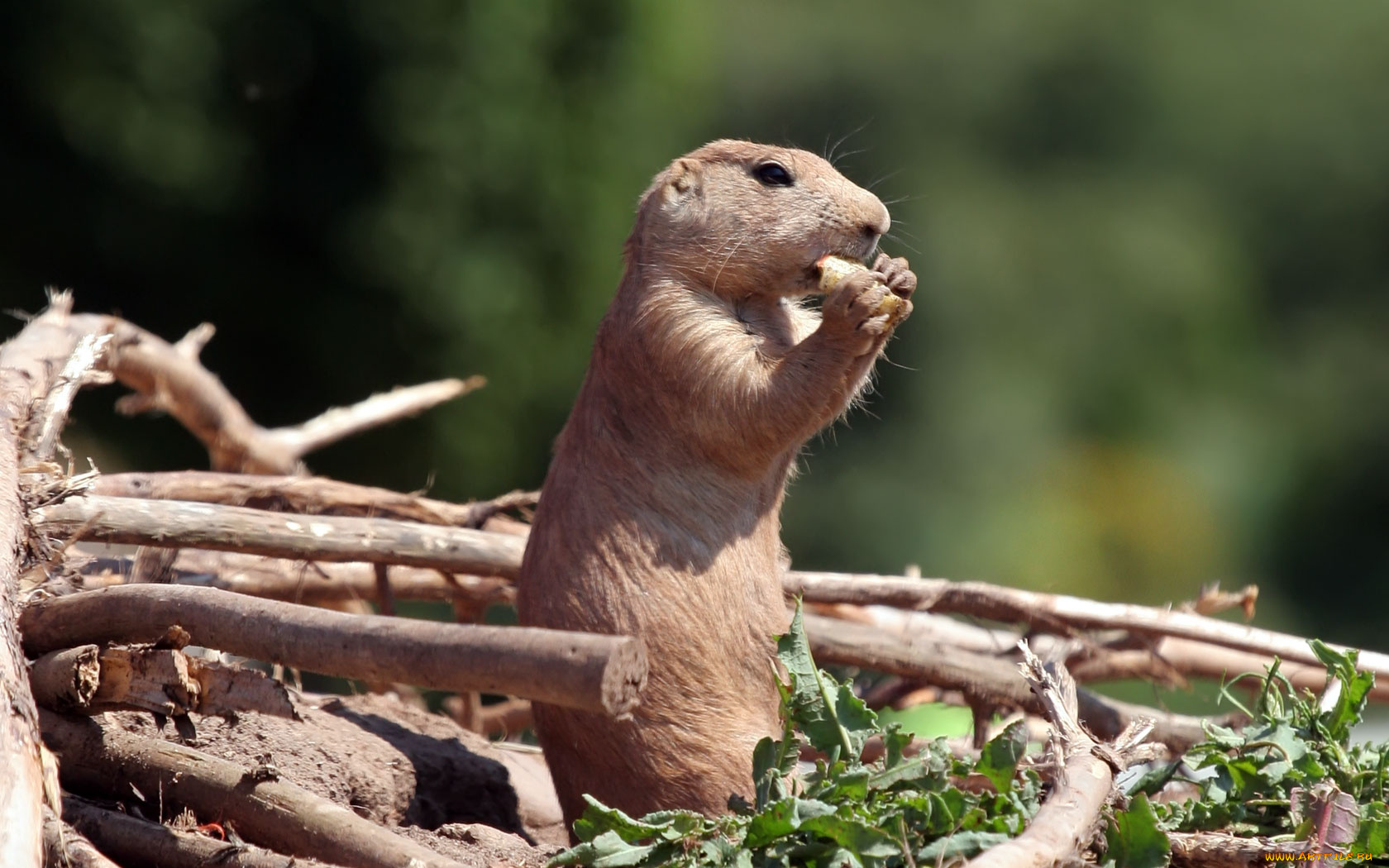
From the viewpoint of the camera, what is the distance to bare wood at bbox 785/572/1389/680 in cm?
536

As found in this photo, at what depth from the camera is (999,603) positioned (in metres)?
5.54

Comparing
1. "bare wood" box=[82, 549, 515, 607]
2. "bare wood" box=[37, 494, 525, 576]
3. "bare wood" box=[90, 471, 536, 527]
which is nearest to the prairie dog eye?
"bare wood" box=[90, 471, 536, 527]

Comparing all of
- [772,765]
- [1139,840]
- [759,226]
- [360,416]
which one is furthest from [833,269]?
[360,416]

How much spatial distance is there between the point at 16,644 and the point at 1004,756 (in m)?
2.08

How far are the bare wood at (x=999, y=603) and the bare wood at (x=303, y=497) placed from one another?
3.62 feet

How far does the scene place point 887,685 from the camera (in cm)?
612

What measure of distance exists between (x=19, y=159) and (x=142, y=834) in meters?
8.19

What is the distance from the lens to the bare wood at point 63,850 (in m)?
3.13

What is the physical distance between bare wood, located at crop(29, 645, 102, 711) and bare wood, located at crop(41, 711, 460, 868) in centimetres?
12

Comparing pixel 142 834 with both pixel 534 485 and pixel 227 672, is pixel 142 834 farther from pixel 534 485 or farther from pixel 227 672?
pixel 534 485

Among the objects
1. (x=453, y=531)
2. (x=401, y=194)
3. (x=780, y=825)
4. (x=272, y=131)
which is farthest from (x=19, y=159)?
(x=780, y=825)

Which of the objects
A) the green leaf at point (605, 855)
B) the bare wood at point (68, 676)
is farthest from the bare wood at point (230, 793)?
the green leaf at point (605, 855)

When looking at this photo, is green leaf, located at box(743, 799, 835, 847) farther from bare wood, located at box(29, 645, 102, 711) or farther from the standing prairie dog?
bare wood, located at box(29, 645, 102, 711)

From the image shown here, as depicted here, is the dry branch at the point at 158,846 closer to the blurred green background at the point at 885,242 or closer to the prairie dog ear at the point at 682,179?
the blurred green background at the point at 885,242
